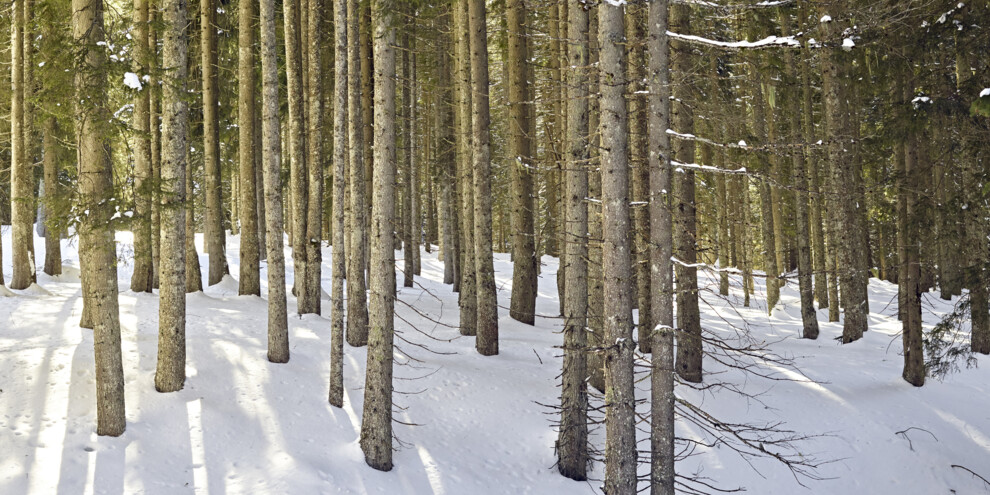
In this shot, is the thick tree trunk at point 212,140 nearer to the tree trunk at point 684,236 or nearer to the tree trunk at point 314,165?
the tree trunk at point 314,165

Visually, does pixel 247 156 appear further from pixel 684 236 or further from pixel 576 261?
pixel 684 236

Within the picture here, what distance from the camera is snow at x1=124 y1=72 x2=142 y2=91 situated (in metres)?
7.46

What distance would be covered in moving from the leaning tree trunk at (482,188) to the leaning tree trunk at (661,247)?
575cm

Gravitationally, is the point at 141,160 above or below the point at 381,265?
above

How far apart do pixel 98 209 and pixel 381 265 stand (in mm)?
3302

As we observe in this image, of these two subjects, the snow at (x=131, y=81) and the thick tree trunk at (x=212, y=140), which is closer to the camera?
the snow at (x=131, y=81)

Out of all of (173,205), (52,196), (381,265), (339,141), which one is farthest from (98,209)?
(339,141)

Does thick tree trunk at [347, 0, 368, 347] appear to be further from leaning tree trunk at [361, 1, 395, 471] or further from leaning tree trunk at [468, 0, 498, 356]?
leaning tree trunk at [468, 0, 498, 356]

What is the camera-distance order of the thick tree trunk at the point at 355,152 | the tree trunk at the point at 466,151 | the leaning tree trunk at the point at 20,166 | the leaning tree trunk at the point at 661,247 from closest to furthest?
the leaning tree trunk at the point at 661,247 → the thick tree trunk at the point at 355,152 → the tree trunk at the point at 466,151 → the leaning tree trunk at the point at 20,166

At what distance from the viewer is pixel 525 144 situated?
43.9 feet

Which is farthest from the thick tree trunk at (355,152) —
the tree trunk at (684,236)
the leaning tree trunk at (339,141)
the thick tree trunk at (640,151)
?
the tree trunk at (684,236)

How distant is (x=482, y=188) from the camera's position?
1187 cm

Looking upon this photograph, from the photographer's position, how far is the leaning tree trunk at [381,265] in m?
8.03

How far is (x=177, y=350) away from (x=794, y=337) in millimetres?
14456
